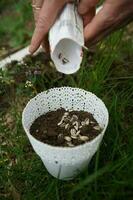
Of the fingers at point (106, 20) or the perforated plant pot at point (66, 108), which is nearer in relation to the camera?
the perforated plant pot at point (66, 108)

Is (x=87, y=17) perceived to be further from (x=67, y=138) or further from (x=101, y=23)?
(x=67, y=138)

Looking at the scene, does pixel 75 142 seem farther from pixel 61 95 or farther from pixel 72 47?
pixel 72 47

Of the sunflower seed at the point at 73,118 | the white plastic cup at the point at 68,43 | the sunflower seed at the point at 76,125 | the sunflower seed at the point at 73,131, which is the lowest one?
the sunflower seed at the point at 73,118

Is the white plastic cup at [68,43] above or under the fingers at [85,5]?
under

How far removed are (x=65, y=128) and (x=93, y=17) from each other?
1.58 feet

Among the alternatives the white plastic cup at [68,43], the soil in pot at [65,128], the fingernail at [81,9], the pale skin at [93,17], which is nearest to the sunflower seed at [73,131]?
the soil in pot at [65,128]

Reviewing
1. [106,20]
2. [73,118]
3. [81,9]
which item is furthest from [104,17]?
[73,118]

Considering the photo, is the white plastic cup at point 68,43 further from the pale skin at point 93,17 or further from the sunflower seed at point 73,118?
the sunflower seed at point 73,118

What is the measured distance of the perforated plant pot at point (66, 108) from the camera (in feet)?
5.39

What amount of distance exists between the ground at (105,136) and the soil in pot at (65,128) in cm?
10

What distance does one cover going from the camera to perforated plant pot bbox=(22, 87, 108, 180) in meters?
1.64

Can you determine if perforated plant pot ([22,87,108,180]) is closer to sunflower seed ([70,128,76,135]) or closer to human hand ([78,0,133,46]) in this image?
sunflower seed ([70,128,76,135])

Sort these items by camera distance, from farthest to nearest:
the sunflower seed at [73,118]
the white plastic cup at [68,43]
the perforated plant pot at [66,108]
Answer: the sunflower seed at [73,118] < the white plastic cup at [68,43] < the perforated plant pot at [66,108]

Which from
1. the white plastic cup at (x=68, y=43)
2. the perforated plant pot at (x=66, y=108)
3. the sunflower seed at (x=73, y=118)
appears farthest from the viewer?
the sunflower seed at (x=73, y=118)
